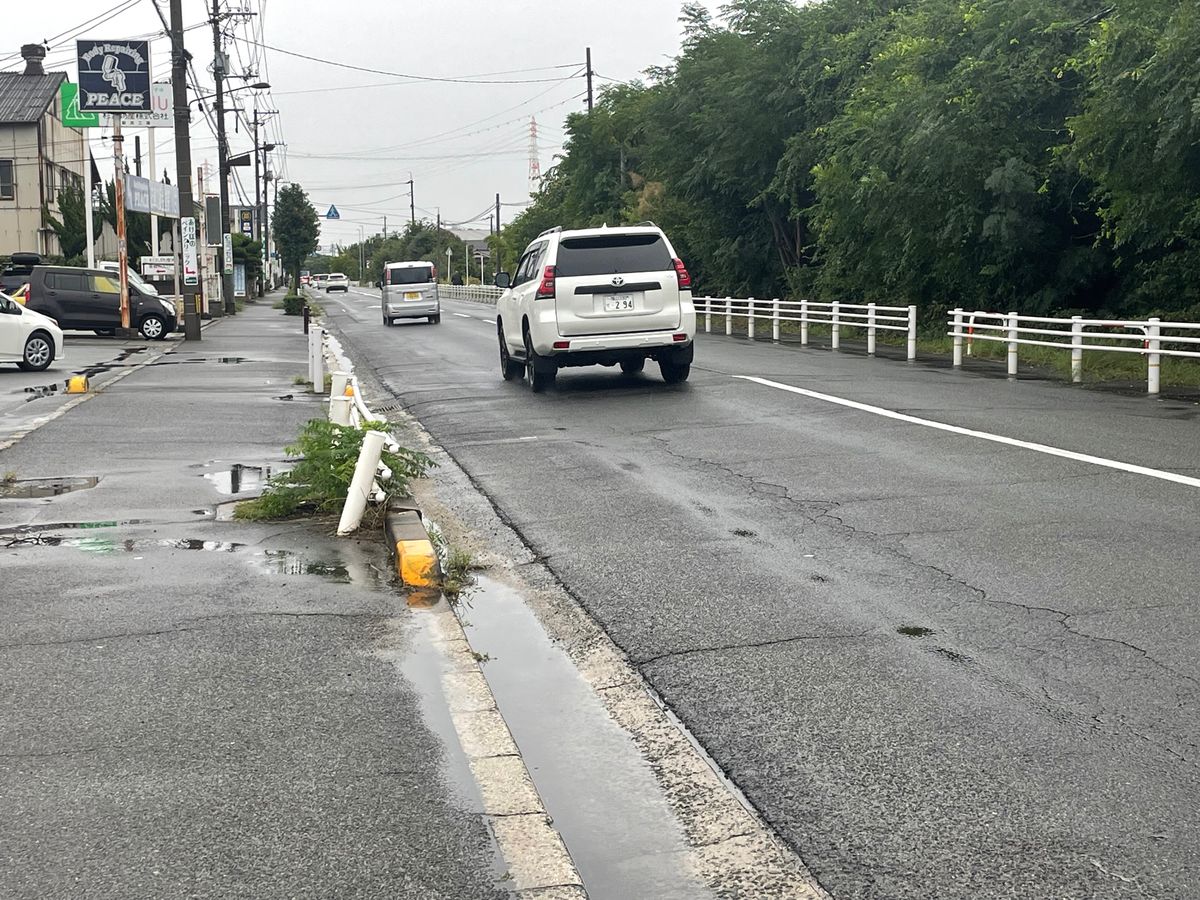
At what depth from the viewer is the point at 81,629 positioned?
6617 millimetres

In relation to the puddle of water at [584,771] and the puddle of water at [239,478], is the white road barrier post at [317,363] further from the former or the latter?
the puddle of water at [584,771]

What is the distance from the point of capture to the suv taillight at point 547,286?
17906 millimetres

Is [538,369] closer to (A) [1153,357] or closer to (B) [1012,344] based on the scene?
(B) [1012,344]

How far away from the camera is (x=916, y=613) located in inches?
262

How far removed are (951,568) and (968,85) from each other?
22416 mm

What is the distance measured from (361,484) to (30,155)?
58.3 metres

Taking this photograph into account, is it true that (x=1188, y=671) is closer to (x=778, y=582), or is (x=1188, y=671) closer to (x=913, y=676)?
(x=913, y=676)

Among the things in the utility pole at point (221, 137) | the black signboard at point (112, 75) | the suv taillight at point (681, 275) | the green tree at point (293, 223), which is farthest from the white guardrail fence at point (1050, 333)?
the green tree at point (293, 223)

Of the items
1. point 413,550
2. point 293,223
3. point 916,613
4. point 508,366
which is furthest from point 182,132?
point 293,223

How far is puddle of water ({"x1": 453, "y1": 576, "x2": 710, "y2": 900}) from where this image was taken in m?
4.01

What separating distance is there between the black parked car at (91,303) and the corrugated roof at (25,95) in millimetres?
28479

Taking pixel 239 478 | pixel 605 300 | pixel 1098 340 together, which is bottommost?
pixel 239 478

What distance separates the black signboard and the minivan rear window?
12.9 meters

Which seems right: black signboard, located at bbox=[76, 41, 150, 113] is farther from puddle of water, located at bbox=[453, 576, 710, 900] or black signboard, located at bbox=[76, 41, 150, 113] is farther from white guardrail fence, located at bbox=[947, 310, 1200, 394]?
puddle of water, located at bbox=[453, 576, 710, 900]
